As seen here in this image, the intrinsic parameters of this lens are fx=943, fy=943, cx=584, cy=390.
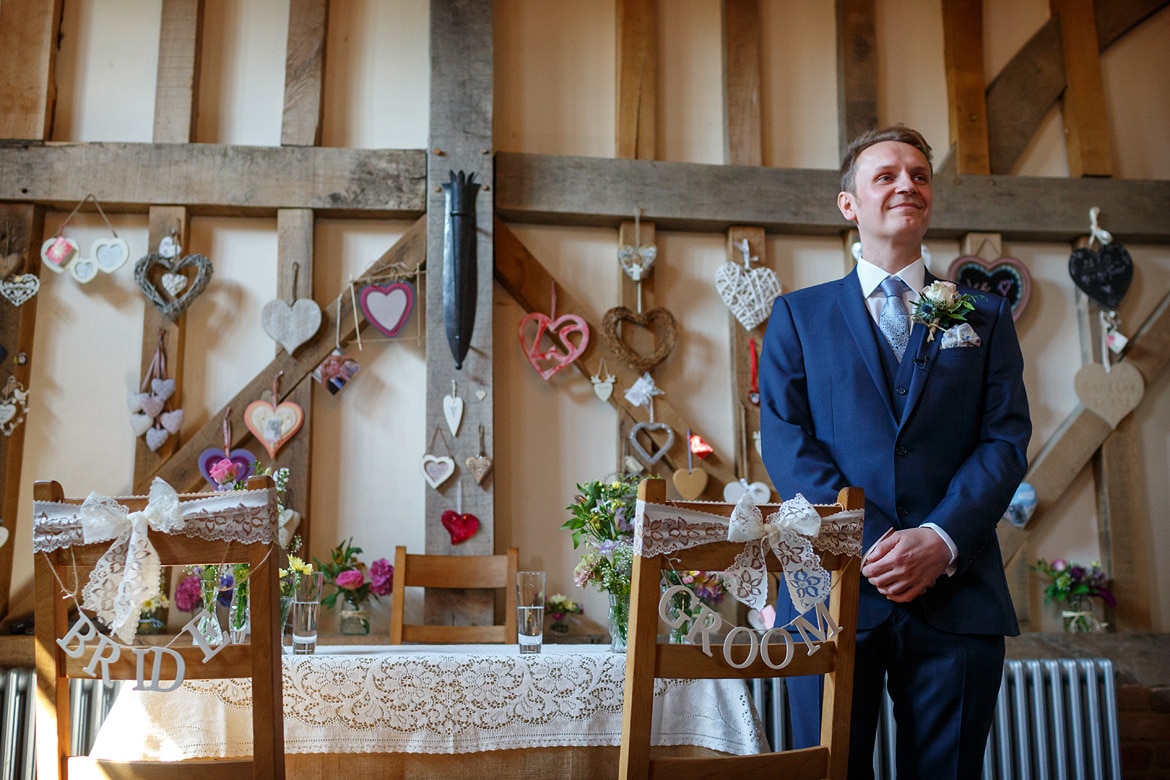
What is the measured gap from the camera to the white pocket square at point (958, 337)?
6.10ft

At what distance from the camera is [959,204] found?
3.75 metres

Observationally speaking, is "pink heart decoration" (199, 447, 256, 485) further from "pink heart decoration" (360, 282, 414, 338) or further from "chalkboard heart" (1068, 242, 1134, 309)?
"chalkboard heart" (1068, 242, 1134, 309)

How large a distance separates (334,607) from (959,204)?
113 inches

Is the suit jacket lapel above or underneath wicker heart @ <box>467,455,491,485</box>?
above

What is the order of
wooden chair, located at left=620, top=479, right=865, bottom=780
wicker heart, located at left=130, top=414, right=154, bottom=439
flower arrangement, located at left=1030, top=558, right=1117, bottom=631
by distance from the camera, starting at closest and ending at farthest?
wooden chair, located at left=620, top=479, right=865, bottom=780 → wicker heart, located at left=130, top=414, right=154, bottom=439 → flower arrangement, located at left=1030, top=558, right=1117, bottom=631

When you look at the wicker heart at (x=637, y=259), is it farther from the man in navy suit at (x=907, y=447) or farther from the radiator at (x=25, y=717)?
the radiator at (x=25, y=717)

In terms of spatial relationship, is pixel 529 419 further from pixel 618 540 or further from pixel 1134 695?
pixel 1134 695

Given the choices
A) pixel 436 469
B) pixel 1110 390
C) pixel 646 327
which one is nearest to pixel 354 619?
pixel 436 469

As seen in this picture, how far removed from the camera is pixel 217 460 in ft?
10.9

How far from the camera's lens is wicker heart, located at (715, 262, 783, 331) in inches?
143

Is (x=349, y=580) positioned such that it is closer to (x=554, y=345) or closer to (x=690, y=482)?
(x=554, y=345)

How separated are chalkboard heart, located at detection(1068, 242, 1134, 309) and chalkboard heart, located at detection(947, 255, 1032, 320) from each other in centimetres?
20

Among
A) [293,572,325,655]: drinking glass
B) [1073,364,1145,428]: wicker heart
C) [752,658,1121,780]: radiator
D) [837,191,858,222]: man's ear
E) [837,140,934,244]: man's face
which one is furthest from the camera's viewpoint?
[1073,364,1145,428]: wicker heart

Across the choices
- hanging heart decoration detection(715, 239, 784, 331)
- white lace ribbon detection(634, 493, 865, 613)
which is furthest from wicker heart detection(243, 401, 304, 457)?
white lace ribbon detection(634, 493, 865, 613)
